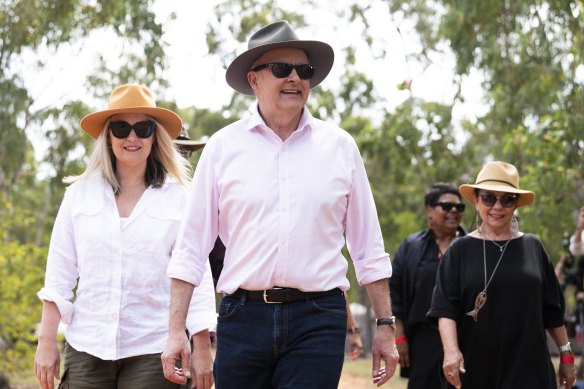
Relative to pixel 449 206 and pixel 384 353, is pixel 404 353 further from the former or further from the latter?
pixel 384 353

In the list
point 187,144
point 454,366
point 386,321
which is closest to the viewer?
point 386,321

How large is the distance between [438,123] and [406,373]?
40.7 ft

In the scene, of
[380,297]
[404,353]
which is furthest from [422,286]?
[380,297]

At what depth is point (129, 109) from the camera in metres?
5.91

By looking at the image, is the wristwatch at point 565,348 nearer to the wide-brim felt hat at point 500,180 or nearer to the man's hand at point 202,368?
the wide-brim felt hat at point 500,180

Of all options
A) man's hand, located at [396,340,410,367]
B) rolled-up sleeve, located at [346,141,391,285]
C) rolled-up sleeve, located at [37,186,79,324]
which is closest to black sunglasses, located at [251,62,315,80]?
rolled-up sleeve, located at [346,141,391,285]

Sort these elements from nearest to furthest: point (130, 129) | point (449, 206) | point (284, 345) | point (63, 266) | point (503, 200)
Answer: point (284, 345), point (63, 266), point (130, 129), point (503, 200), point (449, 206)

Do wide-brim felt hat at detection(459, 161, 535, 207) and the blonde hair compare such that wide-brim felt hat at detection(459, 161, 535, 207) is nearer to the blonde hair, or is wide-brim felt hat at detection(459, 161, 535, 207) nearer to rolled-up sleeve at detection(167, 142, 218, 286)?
the blonde hair

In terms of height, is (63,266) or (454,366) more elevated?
(63,266)

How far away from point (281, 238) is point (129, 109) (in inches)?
62.1

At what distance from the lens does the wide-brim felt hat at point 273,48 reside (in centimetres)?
504

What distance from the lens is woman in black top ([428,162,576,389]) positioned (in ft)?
21.7

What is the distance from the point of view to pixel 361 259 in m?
5.11

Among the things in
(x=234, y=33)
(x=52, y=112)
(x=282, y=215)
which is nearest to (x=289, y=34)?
(x=282, y=215)
